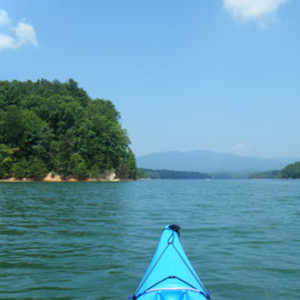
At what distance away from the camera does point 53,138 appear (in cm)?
8506

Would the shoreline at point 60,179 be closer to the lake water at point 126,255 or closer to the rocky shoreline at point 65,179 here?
the rocky shoreline at point 65,179

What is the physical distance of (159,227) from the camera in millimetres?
14703

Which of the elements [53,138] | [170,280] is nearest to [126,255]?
[170,280]

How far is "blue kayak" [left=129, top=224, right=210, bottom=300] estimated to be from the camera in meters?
5.16

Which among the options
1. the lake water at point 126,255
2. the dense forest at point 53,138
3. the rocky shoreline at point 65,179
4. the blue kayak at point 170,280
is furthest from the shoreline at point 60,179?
the blue kayak at point 170,280

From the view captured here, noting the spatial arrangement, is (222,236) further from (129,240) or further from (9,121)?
A: (9,121)

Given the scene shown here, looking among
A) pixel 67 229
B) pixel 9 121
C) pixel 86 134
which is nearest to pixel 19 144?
pixel 9 121

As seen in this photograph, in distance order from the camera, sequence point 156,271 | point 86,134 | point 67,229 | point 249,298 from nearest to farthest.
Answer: point 156,271 < point 249,298 < point 67,229 < point 86,134

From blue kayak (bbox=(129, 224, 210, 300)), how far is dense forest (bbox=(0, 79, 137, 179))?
75010 millimetres

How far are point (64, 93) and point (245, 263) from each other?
328 feet

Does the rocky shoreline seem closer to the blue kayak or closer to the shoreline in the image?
the shoreline

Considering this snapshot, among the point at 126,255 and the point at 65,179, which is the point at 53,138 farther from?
the point at 126,255

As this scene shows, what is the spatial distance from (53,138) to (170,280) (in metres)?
83.3

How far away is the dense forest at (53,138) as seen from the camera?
254ft
